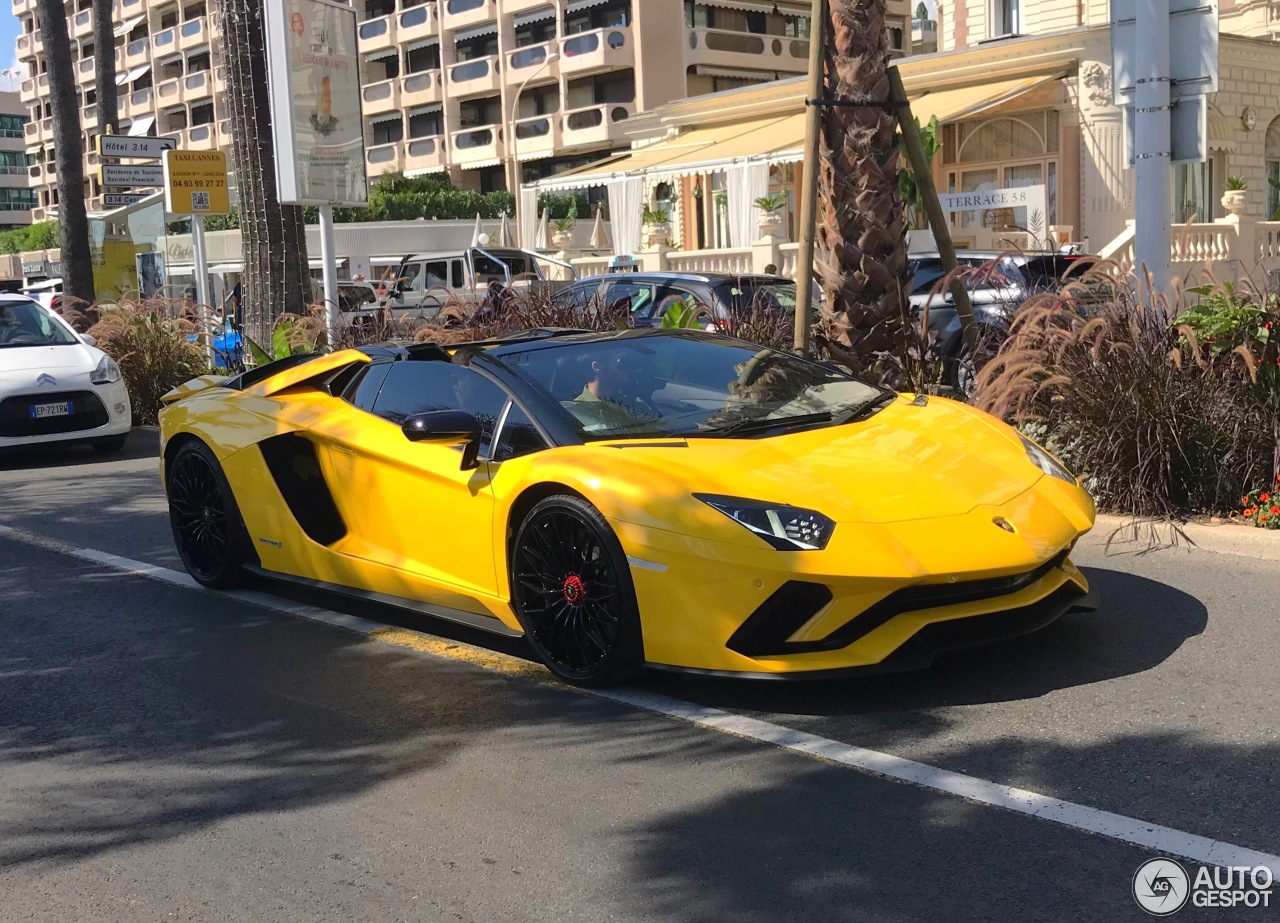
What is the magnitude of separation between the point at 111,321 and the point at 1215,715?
1395cm

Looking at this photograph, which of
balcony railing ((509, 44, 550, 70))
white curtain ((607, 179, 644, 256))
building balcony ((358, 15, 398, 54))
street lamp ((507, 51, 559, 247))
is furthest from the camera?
building balcony ((358, 15, 398, 54))

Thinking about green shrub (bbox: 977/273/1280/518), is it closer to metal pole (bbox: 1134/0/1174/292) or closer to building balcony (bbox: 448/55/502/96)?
metal pole (bbox: 1134/0/1174/292)

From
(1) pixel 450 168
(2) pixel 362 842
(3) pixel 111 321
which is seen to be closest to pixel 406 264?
(3) pixel 111 321

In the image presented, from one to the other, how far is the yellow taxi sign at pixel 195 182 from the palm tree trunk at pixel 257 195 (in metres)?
2.67

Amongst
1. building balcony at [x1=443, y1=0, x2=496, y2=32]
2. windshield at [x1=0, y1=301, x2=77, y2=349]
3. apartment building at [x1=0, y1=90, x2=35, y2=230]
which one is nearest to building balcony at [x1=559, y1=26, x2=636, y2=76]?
building balcony at [x1=443, y1=0, x2=496, y2=32]

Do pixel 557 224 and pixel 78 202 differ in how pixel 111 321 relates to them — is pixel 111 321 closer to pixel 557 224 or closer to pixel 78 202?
pixel 78 202

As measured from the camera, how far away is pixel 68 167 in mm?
20438

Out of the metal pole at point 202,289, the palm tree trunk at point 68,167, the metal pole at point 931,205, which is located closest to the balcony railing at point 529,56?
the palm tree trunk at point 68,167

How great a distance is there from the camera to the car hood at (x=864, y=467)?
4723 mm

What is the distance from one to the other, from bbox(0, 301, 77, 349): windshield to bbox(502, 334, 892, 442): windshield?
28.4ft

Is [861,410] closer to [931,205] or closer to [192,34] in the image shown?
[931,205]

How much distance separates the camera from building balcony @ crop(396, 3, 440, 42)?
2257 inches

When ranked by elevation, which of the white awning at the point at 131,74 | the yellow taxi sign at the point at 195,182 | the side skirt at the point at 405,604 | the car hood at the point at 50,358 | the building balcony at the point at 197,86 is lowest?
the side skirt at the point at 405,604

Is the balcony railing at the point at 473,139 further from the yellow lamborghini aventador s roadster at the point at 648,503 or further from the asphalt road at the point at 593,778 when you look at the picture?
the asphalt road at the point at 593,778
